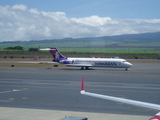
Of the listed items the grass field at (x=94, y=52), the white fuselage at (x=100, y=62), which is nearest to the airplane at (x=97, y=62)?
the white fuselage at (x=100, y=62)

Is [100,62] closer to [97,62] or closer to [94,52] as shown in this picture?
[97,62]

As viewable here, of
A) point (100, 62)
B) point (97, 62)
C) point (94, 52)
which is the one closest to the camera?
point (100, 62)

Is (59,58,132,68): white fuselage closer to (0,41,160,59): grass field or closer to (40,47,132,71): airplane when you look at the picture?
(40,47,132,71): airplane

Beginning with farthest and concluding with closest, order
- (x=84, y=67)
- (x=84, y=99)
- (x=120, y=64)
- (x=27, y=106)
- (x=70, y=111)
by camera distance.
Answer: (x=84, y=67) → (x=120, y=64) → (x=84, y=99) → (x=27, y=106) → (x=70, y=111)

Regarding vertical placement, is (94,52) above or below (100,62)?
above

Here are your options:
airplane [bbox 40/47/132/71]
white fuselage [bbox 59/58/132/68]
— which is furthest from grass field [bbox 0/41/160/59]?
white fuselage [bbox 59/58/132/68]

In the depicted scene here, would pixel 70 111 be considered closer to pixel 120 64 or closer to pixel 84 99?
pixel 84 99

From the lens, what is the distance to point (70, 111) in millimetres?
13742

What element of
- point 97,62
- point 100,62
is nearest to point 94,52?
point 97,62

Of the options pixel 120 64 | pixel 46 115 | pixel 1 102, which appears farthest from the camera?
pixel 120 64

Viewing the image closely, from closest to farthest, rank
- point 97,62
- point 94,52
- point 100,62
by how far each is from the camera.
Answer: point 100,62 → point 97,62 → point 94,52

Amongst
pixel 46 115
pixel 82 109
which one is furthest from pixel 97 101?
pixel 46 115

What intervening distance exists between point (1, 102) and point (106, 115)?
755 centimetres

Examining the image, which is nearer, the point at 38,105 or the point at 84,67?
the point at 38,105
